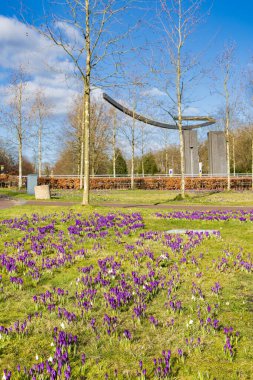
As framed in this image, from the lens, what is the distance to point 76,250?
7.73 meters

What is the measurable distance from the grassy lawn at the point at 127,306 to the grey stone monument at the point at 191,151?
131 feet

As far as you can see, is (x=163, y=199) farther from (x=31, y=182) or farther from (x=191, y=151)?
(x=191, y=151)

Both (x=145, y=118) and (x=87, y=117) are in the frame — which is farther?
(x=145, y=118)

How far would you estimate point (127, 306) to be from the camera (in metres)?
4.79

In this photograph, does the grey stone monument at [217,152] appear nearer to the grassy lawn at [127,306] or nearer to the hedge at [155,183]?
the hedge at [155,183]

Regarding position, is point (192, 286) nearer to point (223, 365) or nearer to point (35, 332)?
point (223, 365)

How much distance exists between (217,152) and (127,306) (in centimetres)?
4629

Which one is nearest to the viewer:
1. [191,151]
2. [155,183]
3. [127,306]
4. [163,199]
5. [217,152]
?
[127,306]

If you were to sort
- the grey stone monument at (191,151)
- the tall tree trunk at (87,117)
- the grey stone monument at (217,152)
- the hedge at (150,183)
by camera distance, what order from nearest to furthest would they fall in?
the tall tree trunk at (87,117), the hedge at (150,183), the grey stone monument at (217,152), the grey stone monument at (191,151)

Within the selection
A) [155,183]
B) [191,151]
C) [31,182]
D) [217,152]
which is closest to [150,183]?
[155,183]

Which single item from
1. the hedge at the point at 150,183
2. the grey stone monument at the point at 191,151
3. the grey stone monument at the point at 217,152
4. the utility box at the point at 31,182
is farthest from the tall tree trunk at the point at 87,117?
the grey stone monument at the point at 217,152

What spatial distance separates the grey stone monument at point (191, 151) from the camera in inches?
1879

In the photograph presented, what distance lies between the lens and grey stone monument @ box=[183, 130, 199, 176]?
47.7 metres

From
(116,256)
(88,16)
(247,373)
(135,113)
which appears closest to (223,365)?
(247,373)
